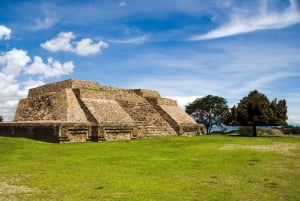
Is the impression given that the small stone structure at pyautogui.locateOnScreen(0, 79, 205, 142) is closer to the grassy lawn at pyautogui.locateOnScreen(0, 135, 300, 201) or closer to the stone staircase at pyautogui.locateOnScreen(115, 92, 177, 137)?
the stone staircase at pyautogui.locateOnScreen(115, 92, 177, 137)

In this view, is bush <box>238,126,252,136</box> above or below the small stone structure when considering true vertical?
below

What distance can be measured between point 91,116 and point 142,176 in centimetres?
1403

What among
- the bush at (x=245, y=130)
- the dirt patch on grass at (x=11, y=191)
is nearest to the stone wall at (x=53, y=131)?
the dirt patch on grass at (x=11, y=191)

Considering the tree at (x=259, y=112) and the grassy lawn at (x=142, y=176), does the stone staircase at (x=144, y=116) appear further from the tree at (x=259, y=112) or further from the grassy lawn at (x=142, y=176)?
the grassy lawn at (x=142, y=176)

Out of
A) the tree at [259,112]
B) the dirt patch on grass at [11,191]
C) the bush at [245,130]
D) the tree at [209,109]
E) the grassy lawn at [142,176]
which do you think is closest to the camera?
the dirt patch on grass at [11,191]

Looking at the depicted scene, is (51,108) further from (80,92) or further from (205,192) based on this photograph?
(205,192)

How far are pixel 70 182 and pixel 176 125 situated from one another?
23.2 metres

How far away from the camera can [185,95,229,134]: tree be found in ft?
197

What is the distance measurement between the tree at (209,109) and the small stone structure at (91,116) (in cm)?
2499

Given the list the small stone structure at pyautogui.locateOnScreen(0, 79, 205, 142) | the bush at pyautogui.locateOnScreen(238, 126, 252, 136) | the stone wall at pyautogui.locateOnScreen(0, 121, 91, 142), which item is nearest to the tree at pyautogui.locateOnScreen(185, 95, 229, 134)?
the bush at pyautogui.locateOnScreen(238, 126, 252, 136)

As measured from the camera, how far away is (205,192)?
323 inches

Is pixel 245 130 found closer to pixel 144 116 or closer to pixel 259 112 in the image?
pixel 259 112

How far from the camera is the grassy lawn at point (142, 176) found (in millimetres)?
7910

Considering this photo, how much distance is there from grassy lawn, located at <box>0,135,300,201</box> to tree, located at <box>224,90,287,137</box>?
2465 cm
